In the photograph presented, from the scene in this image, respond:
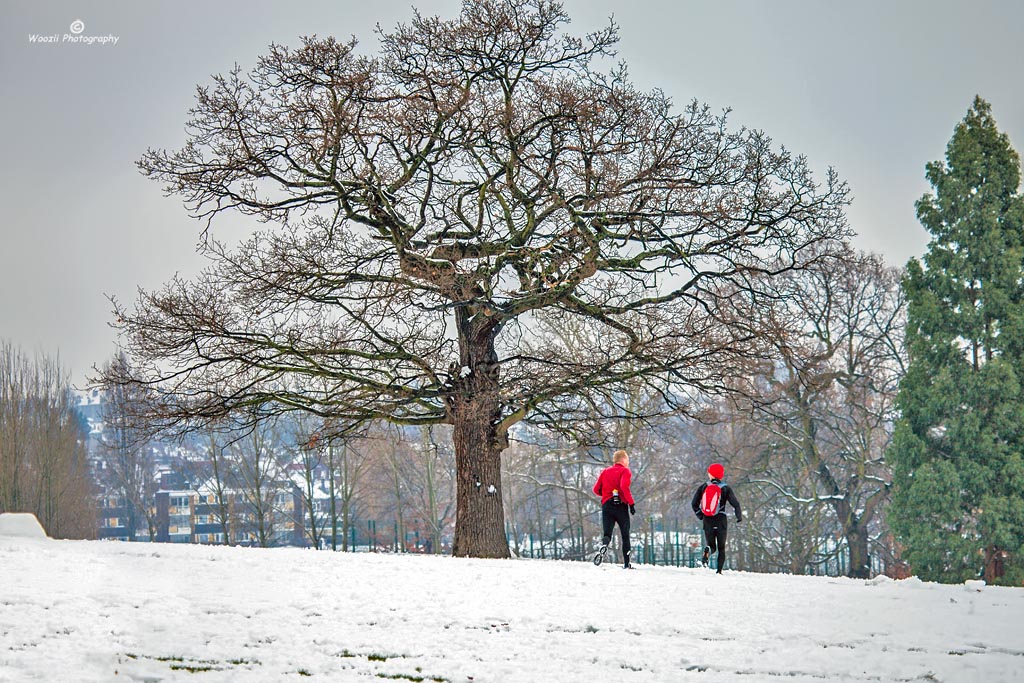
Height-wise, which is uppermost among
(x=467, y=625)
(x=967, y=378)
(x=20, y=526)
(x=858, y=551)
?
(x=967, y=378)

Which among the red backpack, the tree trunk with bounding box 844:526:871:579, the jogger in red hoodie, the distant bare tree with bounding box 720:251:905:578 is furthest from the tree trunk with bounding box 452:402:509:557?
the tree trunk with bounding box 844:526:871:579

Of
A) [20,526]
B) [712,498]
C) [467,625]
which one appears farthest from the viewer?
[20,526]

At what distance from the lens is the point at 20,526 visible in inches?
690

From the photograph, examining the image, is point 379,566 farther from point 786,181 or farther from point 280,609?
point 786,181

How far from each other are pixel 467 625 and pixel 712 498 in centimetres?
A: 734

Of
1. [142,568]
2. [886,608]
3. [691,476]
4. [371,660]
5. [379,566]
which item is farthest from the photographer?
[691,476]

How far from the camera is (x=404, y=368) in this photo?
1998 cm

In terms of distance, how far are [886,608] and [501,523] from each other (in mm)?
9507

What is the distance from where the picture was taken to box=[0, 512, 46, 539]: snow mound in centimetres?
1733

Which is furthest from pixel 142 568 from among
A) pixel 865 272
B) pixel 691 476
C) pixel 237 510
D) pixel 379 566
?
pixel 237 510

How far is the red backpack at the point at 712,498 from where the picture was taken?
1611 centimetres

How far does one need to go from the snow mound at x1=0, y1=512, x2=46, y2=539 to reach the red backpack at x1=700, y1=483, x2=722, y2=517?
11.5 m

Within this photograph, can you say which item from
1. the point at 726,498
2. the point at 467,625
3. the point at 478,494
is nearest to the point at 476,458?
the point at 478,494

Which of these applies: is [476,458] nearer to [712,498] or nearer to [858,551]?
[712,498]
